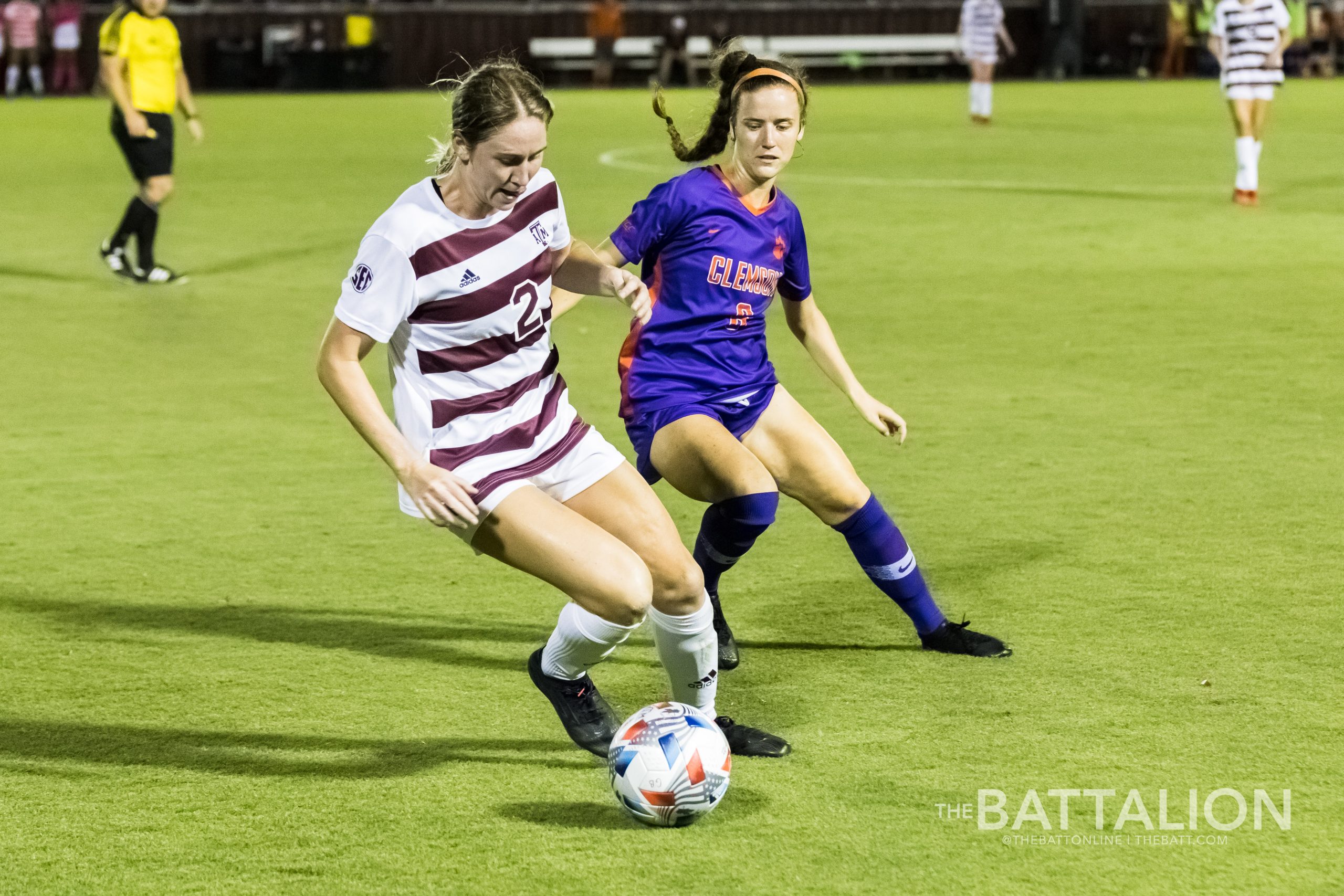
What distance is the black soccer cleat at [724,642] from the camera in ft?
17.3

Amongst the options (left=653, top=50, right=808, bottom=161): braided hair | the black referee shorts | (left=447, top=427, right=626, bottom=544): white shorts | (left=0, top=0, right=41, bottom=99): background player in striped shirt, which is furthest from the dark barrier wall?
(left=447, top=427, right=626, bottom=544): white shorts

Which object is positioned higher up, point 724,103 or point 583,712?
point 724,103

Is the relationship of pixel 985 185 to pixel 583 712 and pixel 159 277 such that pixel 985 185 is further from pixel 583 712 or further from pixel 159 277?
pixel 583 712

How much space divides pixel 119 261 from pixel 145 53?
155 centimetres

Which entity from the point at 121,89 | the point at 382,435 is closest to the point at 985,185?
the point at 121,89

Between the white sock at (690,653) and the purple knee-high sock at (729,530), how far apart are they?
0.53 m

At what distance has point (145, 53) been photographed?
12.2m

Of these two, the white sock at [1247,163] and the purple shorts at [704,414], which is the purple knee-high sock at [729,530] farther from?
the white sock at [1247,163]

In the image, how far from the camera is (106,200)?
56.9 ft

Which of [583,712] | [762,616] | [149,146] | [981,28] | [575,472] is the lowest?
[762,616]

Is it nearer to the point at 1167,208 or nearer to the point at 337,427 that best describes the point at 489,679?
the point at 337,427

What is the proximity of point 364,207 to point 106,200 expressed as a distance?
8.73 feet

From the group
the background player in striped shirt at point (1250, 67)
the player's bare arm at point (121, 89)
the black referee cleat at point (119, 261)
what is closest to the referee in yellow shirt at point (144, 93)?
the player's bare arm at point (121, 89)

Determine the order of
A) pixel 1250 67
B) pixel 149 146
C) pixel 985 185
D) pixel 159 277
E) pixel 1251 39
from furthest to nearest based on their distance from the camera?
pixel 985 185, pixel 1251 39, pixel 1250 67, pixel 159 277, pixel 149 146
